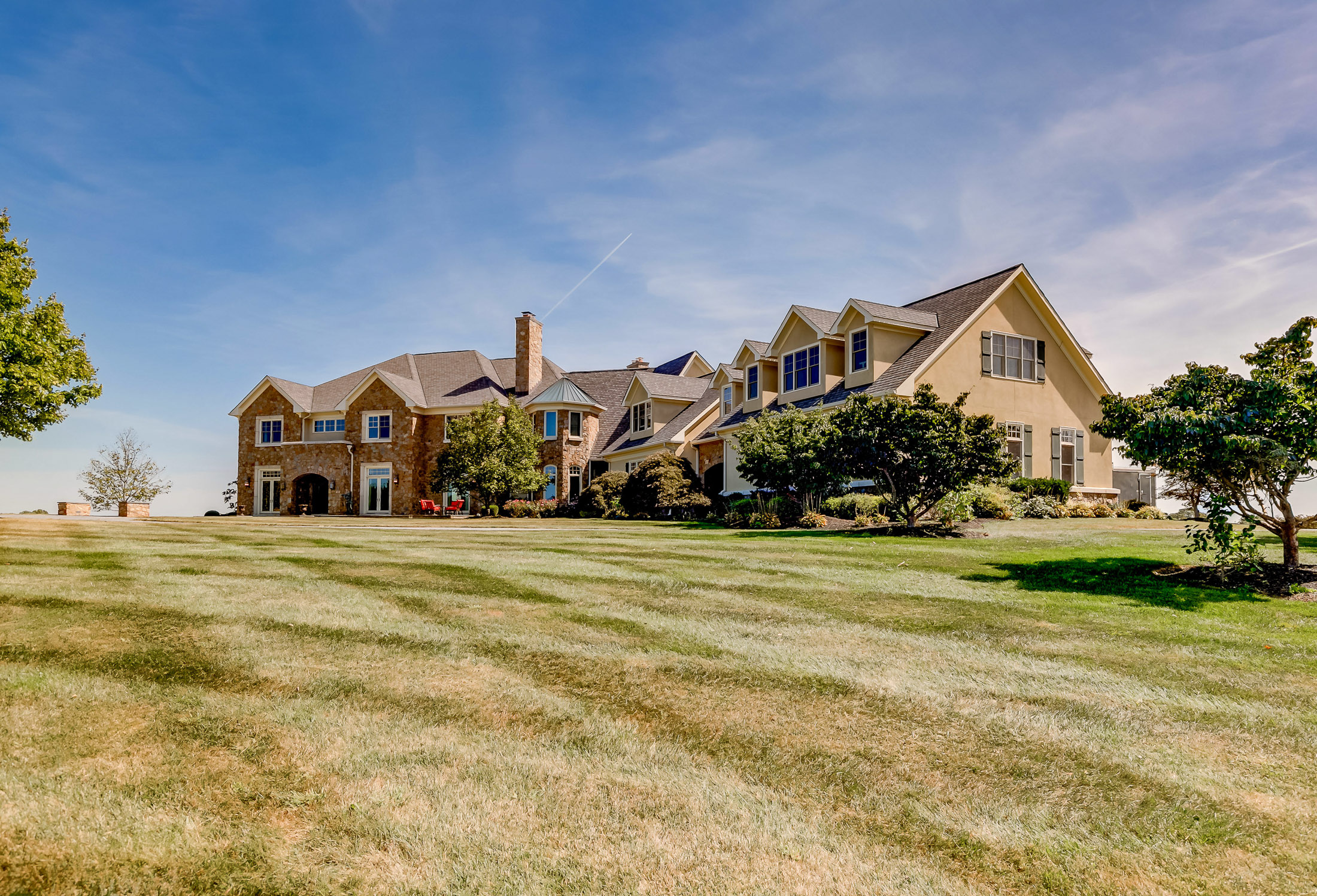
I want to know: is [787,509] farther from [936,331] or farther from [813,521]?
[936,331]

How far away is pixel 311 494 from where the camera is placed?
1636 inches

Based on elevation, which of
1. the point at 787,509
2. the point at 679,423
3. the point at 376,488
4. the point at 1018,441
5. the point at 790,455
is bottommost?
the point at 787,509

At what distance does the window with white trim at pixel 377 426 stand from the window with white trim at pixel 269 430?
572 centimetres

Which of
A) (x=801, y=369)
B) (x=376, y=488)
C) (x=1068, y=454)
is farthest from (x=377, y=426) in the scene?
(x=1068, y=454)

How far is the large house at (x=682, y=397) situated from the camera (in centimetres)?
2455

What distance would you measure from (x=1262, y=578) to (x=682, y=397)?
28.0 metres

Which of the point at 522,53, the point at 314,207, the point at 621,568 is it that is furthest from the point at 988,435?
the point at 314,207

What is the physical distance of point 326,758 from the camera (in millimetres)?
3357

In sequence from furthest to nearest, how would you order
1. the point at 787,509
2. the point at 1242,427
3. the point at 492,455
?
the point at 492,455 → the point at 787,509 → the point at 1242,427

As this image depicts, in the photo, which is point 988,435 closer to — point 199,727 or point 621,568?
point 621,568

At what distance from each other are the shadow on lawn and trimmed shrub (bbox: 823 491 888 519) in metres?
8.71

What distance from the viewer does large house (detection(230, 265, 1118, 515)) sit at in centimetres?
2455

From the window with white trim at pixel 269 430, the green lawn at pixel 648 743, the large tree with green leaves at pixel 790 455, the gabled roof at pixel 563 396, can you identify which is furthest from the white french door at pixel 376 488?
the green lawn at pixel 648 743

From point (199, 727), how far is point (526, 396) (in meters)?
37.4
